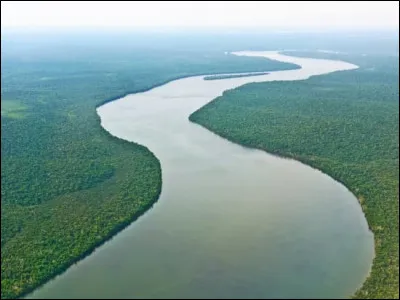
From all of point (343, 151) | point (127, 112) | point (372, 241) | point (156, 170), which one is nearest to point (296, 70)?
point (127, 112)

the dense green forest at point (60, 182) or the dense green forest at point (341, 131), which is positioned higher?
the dense green forest at point (341, 131)

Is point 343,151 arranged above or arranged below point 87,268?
above

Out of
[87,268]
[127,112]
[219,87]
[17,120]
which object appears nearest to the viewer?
[87,268]

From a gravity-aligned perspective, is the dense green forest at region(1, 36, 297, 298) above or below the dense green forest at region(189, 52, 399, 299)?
below

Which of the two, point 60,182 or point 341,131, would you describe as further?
point 341,131

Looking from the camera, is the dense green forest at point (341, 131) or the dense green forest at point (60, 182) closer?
the dense green forest at point (60, 182)

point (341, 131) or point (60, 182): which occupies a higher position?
point (341, 131)

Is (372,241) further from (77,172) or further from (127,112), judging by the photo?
(127,112)

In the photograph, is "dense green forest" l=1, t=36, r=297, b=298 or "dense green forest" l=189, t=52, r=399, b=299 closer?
"dense green forest" l=1, t=36, r=297, b=298
